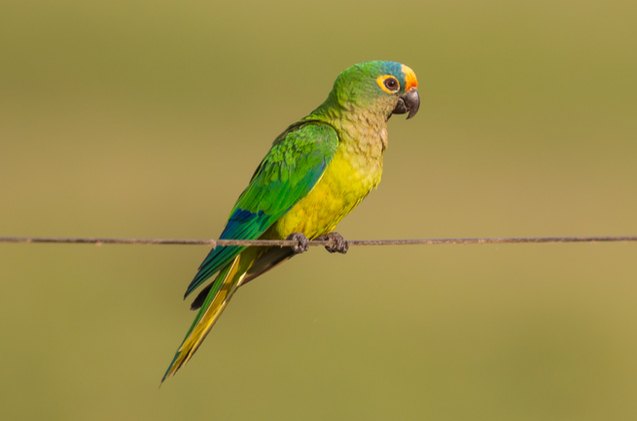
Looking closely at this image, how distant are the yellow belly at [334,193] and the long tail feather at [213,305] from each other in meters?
0.29

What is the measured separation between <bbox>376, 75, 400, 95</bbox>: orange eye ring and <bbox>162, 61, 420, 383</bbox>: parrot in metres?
0.02

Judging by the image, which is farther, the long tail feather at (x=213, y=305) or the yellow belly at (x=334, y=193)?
the yellow belly at (x=334, y=193)

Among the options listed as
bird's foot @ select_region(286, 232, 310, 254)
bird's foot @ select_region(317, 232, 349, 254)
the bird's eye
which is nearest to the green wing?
bird's foot @ select_region(286, 232, 310, 254)

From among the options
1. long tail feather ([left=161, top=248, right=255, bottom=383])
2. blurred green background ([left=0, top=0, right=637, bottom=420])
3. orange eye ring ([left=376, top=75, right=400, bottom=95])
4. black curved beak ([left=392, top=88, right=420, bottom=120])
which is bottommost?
blurred green background ([left=0, top=0, right=637, bottom=420])

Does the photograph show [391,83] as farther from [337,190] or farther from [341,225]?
[341,225]

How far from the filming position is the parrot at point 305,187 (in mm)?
6262

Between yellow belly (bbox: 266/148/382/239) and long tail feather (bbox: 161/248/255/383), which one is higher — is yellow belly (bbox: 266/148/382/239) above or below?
above

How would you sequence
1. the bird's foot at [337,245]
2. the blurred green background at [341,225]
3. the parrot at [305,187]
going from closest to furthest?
the parrot at [305,187] → the bird's foot at [337,245] → the blurred green background at [341,225]

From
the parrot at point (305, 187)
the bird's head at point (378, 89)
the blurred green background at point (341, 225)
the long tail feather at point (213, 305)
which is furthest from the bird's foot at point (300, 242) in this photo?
the blurred green background at point (341, 225)

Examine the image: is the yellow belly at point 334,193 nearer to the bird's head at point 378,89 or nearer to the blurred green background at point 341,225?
the bird's head at point 378,89

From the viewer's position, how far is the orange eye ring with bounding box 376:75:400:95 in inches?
264

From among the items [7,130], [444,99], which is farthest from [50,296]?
[444,99]

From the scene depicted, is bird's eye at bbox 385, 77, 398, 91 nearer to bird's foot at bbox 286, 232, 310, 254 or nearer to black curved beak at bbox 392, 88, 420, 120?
black curved beak at bbox 392, 88, 420, 120

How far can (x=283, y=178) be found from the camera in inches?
250
